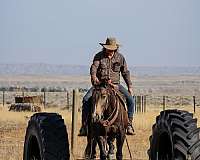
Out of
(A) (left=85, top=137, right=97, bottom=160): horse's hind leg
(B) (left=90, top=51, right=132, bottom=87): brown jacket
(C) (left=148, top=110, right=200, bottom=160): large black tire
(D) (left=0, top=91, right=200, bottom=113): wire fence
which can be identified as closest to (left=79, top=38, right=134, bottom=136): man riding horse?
(B) (left=90, top=51, right=132, bottom=87): brown jacket

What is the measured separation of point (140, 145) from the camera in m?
19.2

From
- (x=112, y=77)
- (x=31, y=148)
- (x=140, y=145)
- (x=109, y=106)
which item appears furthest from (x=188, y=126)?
(x=140, y=145)

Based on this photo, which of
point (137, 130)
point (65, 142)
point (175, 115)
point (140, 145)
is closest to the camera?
point (175, 115)

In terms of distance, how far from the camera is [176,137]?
300 inches

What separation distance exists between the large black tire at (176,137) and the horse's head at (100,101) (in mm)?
1242

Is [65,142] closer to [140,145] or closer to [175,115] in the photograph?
[175,115]

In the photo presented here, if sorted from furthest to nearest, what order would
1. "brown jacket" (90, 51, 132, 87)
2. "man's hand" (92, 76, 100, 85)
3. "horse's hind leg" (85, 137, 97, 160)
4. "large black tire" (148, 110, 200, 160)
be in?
1. "brown jacket" (90, 51, 132, 87)
2. "horse's hind leg" (85, 137, 97, 160)
3. "man's hand" (92, 76, 100, 85)
4. "large black tire" (148, 110, 200, 160)

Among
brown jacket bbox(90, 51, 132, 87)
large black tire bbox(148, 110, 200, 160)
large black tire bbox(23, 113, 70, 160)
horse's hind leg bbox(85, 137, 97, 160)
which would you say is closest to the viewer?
large black tire bbox(148, 110, 200, 160)

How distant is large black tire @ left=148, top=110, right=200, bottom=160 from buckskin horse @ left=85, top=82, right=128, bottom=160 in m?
1.22

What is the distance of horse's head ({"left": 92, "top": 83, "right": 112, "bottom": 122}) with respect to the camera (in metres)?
9.94

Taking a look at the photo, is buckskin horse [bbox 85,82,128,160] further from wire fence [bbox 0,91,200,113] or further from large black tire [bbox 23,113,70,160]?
wire fence [bbox 0,91,200,113]

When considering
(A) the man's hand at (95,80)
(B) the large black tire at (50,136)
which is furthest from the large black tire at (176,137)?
(A) the man's hand at (95,80)

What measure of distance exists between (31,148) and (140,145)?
8473 millimetres

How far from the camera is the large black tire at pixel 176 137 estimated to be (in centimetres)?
727
